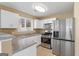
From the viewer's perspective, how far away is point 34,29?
555 centimetres

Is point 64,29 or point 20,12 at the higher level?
point 20,12

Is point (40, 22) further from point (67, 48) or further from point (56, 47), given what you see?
point (67, 48)

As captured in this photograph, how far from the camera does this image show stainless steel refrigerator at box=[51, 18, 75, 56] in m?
3.20

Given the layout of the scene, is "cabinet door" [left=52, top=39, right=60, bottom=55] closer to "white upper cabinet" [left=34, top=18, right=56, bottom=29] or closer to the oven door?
→ the oven door

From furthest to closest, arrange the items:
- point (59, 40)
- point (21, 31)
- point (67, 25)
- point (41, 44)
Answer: point (41, 44) → point (21, 31) → point (59, 40) → point (67, 25)

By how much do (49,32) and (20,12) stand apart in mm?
1922

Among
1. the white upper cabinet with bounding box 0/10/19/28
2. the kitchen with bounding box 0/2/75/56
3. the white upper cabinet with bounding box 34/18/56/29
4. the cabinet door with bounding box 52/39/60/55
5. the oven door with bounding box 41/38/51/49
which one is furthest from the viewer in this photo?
the white upper cabinet with bounding box 34/18/56/29

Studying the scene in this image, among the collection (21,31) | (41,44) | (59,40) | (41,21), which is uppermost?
(41,21)

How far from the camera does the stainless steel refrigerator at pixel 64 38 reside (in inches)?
126

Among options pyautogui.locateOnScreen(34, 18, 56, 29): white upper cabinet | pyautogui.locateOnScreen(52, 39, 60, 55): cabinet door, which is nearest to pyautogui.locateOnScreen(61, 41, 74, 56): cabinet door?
pyautogui.locateOnScreen(52, 39, 60, 55): cabinet door

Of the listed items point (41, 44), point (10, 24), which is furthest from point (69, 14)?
point (10, 24)

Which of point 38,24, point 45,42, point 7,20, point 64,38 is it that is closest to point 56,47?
point 64,38

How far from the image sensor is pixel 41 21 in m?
5.75

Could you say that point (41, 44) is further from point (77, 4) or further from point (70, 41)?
point (77, 4)
